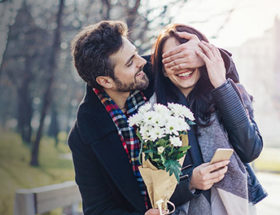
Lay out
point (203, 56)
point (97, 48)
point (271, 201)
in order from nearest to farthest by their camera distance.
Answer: point (203, 56) < point (97, 48) < point (271, 201)

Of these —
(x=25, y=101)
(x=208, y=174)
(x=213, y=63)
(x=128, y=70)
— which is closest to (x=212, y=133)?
(x=208, y=174)

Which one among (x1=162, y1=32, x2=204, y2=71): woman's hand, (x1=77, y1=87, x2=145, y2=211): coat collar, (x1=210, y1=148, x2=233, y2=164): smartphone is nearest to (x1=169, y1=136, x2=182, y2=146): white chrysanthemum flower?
(x1=210, y1=148, x2=233, y2=164): smartphone

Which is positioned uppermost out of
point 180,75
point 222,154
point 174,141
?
point 180,75

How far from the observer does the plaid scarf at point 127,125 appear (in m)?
2.14

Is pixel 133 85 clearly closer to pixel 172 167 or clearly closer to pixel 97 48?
pixel 97 48

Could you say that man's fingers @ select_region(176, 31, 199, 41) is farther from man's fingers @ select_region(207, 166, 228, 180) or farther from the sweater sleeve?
man's fingers @ select_region(207, 166, 228, 180)

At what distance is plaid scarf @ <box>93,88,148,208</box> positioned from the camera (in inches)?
84.2

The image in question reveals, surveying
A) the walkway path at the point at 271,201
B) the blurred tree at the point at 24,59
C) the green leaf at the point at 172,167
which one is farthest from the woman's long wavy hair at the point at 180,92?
the blurred tree at the point at 24,59

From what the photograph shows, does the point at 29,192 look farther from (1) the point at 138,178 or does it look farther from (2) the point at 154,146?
(2) the point at 154,146

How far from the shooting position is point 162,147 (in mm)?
1526

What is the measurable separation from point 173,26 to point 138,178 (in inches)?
41.9

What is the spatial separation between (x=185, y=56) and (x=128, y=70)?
0.55 metres

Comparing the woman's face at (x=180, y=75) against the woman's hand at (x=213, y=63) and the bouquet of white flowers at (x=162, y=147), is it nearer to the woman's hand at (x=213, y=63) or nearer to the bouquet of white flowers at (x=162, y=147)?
the woman's hand at (x=213, y=63)

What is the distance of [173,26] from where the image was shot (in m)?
2.12
